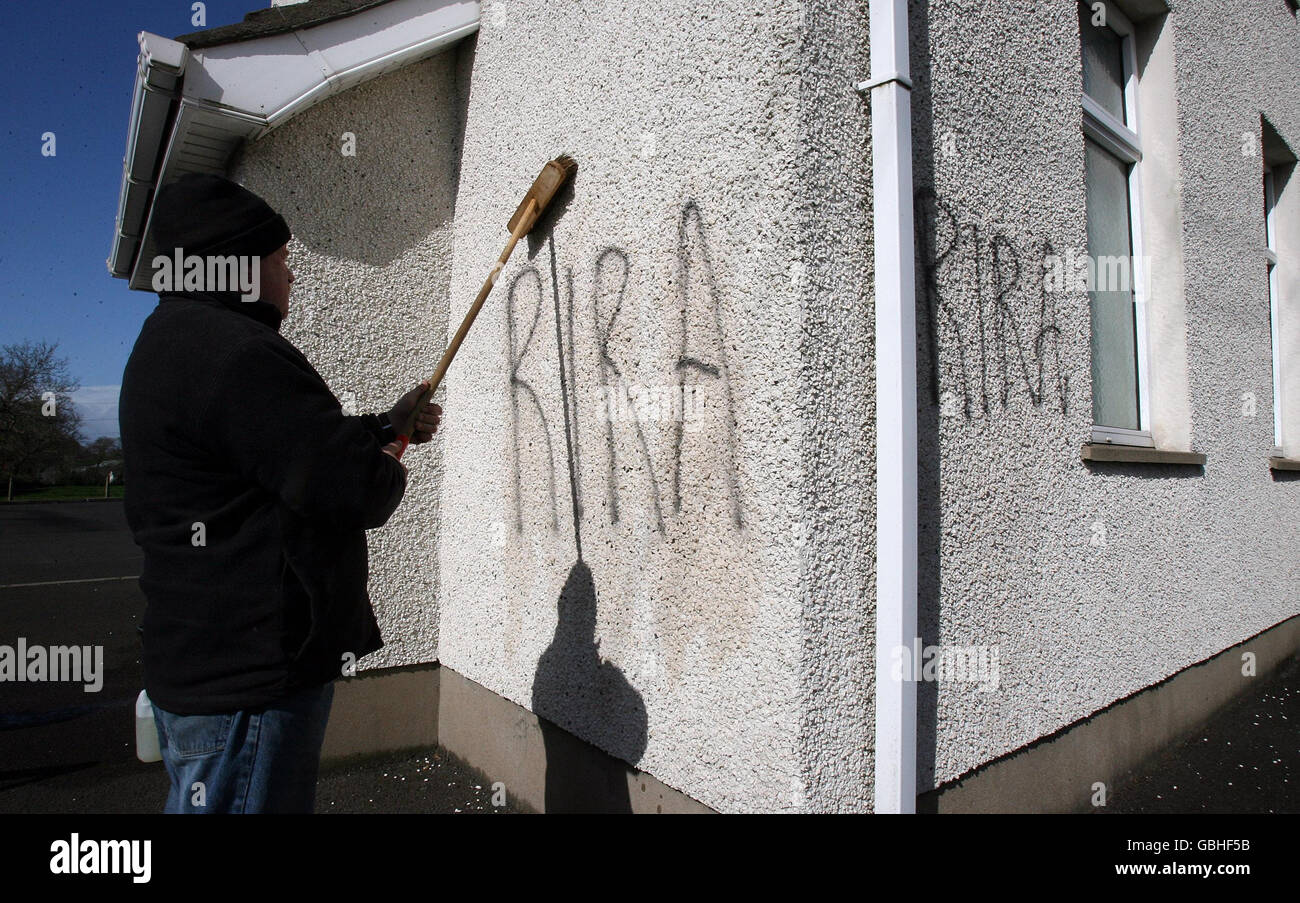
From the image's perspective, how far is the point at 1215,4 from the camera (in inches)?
165

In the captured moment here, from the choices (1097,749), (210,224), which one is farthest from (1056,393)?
(210,224)

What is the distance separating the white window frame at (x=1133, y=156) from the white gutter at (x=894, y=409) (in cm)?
204

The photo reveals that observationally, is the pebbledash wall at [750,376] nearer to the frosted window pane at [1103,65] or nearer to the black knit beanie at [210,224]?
the frosted window pane at [1103,65]

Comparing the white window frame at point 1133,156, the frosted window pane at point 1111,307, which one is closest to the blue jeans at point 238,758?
the frosted window pane at point 1111,307

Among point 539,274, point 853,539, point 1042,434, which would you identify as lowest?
point 853,539

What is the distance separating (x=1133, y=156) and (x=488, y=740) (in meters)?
4.07

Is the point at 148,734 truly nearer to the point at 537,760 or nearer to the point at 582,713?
the point at 582,713

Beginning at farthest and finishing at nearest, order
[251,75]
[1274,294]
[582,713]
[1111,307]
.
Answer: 1. [1274,294]
2. [1111,307]
3. [251,75]
4. [582,713]

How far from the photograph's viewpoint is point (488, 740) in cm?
304

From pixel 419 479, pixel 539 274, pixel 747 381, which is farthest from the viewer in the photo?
pixel 419 479

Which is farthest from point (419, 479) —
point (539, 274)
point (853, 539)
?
point (853, 539)

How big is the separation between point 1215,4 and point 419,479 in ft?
16.4
